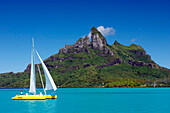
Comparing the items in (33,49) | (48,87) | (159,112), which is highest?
(33,49)

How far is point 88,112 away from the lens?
50969 millimetres

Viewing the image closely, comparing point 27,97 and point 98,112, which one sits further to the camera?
point 27,97

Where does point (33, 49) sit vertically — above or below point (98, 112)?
above

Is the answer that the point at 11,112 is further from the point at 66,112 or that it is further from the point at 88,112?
the point at 88,112

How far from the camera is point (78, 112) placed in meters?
51.3

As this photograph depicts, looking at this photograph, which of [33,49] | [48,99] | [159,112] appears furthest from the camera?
[48,99]

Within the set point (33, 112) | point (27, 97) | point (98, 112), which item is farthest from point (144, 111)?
point (27, 97)

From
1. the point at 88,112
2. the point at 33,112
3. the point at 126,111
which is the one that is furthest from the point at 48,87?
the point at 126,111

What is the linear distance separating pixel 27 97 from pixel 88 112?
30.1 metres

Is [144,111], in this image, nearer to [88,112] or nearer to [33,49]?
[88,112]

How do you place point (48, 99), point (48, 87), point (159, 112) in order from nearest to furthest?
point (159, 112) < point (48, 87) < point (48, 99)

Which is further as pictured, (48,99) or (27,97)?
(48,99)

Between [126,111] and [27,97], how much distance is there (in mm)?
35182

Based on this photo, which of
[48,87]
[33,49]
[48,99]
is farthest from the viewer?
[48,99]
